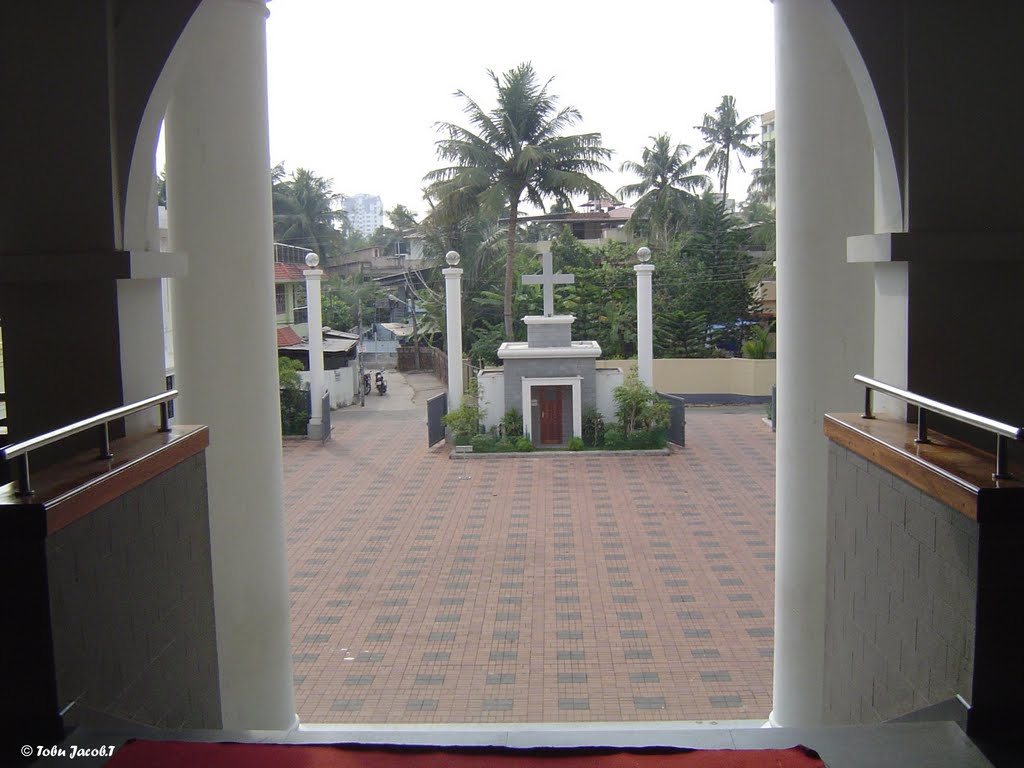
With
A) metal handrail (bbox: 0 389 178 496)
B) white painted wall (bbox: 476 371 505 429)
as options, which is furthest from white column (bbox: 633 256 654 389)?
metal handrail (bbox: 0 389 178 496)

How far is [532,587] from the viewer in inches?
417

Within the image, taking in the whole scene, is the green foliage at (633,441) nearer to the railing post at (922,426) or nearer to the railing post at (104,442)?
the railing post at (922,426)

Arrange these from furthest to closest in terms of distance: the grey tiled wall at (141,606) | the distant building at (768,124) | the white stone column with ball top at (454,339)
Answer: the distant building at (768,124) < the white stone column with ball top at (454,339) < the grey tiled wall at (141,606)

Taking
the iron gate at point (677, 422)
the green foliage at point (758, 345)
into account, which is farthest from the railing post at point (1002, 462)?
the green foliage at point (758, 345)

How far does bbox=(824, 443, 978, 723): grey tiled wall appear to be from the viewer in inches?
134

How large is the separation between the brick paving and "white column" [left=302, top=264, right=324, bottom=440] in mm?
2486

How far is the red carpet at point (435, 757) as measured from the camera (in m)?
3.49

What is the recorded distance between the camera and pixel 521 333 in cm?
2956

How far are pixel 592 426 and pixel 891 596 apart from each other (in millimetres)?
14965

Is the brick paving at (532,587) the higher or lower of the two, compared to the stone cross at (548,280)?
lower

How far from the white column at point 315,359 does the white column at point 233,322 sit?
14.3 m

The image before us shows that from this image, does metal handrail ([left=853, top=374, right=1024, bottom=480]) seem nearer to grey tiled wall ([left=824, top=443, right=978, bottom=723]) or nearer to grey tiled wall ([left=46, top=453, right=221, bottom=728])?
grey tiled wall ([left=824, top=443, right=978, bottom=723])

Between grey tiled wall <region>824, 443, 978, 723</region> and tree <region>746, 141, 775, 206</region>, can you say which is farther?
tree <region>746, 141, 775, 206</region>

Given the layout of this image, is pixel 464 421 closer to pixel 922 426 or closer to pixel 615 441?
pixel 615 441
